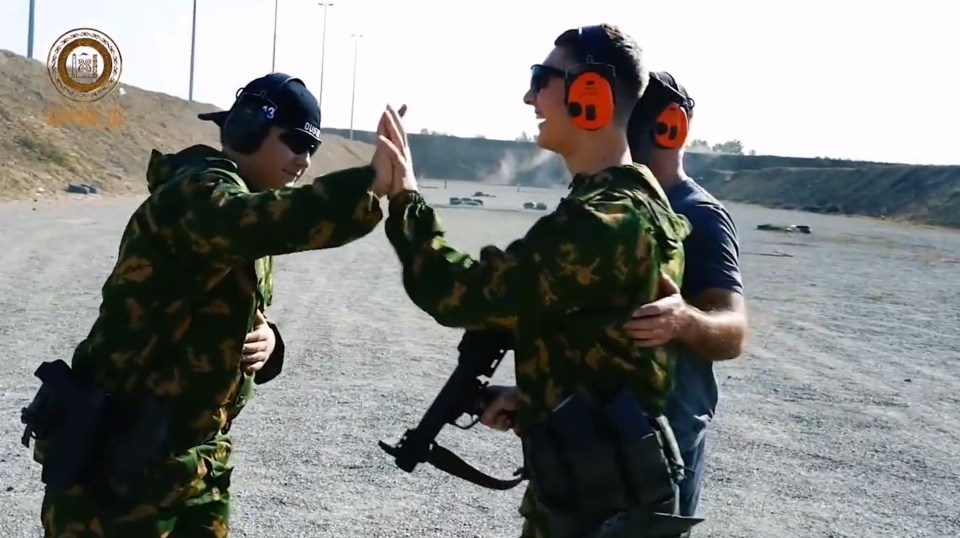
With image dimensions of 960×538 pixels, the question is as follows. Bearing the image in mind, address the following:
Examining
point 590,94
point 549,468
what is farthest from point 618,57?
point 549,468

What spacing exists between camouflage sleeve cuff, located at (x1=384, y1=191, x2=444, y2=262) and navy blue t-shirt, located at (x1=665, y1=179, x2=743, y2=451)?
944mm

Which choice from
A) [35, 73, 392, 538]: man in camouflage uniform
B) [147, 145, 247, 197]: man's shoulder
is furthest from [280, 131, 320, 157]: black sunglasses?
[147, 145, 247, 197]: man's shoulder

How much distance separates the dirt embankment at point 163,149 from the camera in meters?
40.6

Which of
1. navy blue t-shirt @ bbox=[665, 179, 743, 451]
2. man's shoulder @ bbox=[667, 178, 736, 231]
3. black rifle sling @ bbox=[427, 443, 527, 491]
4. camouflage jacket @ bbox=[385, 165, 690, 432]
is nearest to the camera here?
camouflage jacket @ bbox=[385, 165, 690, 432]

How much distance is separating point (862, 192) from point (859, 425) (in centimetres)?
6637

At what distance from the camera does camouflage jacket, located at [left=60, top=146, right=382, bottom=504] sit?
276 centimetres

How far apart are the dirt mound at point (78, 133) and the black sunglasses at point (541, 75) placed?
31.9 m

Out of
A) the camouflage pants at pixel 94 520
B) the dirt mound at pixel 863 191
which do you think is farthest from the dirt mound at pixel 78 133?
the camouflage pants at pixel 94 520

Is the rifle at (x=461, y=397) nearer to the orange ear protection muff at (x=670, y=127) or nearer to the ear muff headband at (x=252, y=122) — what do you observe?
the ear muff headband at (x=252, y=122)

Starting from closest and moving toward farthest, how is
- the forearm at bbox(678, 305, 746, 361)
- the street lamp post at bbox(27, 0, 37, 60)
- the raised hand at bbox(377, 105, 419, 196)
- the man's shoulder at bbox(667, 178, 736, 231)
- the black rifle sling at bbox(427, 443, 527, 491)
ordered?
the raised hand at bbox(377, 105, 419, 196)
the forearm at bbox(678, 305, 746, 361)
the black rifle sling at bbox(427, 443, 527, 491)
the man's shoulder at bbox(667, 178, 736, 231)
the street lamp post at bbox(27, 0, 37, 60)

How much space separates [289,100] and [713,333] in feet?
4.54

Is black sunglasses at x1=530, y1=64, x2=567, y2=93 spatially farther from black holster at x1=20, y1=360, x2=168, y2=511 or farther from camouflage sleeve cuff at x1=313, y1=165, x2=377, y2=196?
black holster at x1=20, y1=360, x2=168, y2=511

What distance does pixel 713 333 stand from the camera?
3.15 meters

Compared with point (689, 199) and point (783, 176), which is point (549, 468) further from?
point (783, 176)
